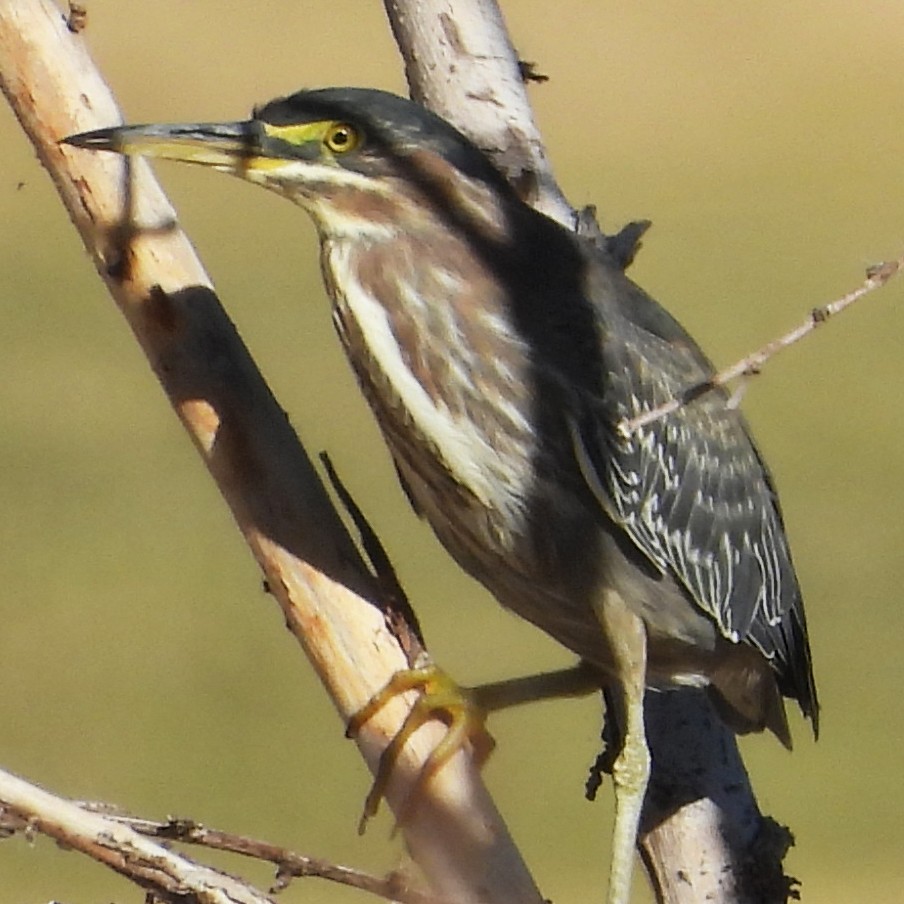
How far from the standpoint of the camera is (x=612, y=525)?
2771mm

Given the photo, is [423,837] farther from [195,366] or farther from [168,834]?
[195,366]

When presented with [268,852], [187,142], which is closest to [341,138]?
[187,142]

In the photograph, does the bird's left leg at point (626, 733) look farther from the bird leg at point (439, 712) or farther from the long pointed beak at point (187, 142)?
the long pointed beak at point (187, 142)

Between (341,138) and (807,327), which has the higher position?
(341,138)

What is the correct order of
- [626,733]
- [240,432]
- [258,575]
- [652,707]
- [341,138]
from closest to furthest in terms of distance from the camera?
[240,432]
[341,138]
[626,733]
[652,707]
[258,575]

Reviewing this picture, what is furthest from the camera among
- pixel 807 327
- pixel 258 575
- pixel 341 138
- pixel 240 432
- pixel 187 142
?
pixel 258 575

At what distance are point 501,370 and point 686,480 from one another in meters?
0.42

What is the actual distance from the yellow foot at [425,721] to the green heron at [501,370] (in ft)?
0.80

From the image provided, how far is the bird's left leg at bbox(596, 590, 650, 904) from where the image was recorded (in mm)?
2596

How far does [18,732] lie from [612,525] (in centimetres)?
417

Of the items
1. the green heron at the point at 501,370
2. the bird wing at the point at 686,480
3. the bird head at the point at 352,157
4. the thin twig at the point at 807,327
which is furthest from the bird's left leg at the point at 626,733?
the thin twig at the point at 807,327

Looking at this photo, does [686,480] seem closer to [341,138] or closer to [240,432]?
[341,138]

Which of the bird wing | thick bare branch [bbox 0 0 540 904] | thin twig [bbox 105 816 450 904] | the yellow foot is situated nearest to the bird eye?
thick bare branch [bbox 0 0 540 904]

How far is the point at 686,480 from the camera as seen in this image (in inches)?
115
